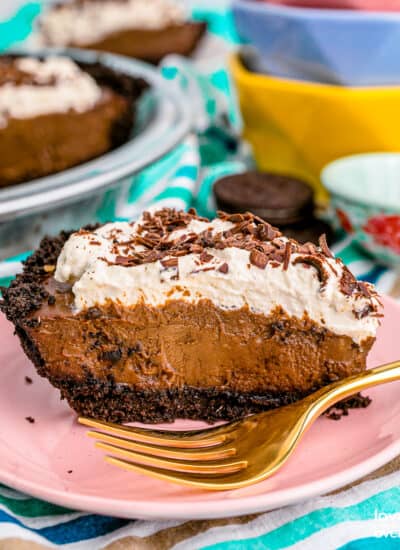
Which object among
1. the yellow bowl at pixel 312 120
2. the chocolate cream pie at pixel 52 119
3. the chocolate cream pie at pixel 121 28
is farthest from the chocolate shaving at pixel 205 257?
the chocolate cream pie at pixel 121 28

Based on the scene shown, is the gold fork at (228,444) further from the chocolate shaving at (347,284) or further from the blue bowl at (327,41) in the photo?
the blue bowl at (327,41)

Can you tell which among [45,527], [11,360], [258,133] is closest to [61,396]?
[11,360]

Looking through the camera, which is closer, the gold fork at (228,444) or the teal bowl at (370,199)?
the gold fork at (228,444)

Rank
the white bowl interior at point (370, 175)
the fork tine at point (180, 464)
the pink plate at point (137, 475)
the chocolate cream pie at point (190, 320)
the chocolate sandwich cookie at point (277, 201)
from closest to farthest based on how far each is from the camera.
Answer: the pink plate at point (137, 475) → the fork tine at point (180, 464) → the chocolate cream pie at point (190, 320) → the chocolate sandwich cookie at point (277, 201) → the white bowl interior at point (370, 175)

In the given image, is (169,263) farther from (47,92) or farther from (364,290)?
(47,92)

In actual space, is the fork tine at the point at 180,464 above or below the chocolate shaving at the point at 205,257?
below

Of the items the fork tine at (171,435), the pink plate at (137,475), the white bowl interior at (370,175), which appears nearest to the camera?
the pink plate at (137,475)

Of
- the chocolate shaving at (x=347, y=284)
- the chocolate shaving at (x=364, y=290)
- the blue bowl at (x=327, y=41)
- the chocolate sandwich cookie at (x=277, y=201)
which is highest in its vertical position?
the blue bowl at (x=327, y=41)

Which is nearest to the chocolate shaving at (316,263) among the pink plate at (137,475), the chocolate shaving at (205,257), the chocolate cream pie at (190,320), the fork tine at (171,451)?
the chocolate cream pie at (190,320)

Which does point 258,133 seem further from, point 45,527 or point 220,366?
point 45,527

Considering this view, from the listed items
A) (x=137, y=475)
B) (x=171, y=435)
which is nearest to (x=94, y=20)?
(x=171, y=435)
